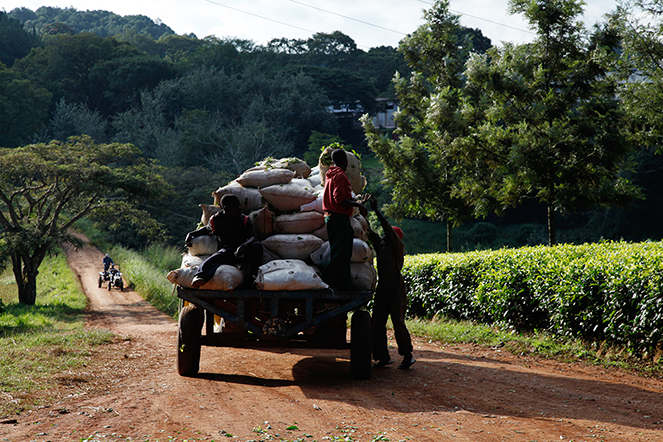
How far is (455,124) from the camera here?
45.2 feet

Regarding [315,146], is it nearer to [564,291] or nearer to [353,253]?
[564,291]

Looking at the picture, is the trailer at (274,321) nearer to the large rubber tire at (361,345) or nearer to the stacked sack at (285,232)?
the large rubber tire at (361,345)

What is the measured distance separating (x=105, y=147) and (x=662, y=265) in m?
21.6

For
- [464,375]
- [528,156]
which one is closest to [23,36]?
[528,156]

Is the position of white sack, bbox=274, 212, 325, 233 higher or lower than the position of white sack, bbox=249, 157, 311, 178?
lower

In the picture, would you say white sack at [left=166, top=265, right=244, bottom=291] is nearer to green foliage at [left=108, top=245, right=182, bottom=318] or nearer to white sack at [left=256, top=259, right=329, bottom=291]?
white sack at [left=256, top=259, right=329, bottom=291]

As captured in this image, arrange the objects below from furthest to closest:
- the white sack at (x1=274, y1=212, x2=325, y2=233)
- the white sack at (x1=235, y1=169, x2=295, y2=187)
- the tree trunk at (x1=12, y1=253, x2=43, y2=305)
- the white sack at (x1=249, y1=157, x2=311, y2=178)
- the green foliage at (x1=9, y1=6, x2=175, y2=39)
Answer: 1. the green foliage at (x1=9, y1=6, x2=175, y2=39)
2. the tree trunk at (x1=12, y1=253, x2=43, y2=305)
3. the white sack at (x1=249, y1=157, x2=311, y2=178)
4. the white sack at (x1=235, y1=169, x2=295, y2=187)
5. the white sack at (x1=274, y1=212, x2=325, y2=233)

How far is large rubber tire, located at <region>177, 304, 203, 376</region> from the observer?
6043 millimetres

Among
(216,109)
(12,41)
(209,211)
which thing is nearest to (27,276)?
(209,211)

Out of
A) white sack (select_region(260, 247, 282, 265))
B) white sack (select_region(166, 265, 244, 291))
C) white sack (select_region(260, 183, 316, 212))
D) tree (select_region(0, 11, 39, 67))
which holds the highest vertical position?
tree (select_region(0, 11, 39, 67))

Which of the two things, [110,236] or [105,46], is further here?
[105,46]

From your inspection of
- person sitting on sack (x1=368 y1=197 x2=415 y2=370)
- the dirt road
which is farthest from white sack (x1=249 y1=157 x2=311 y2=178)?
the dirt road

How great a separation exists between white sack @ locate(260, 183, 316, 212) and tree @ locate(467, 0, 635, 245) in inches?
250

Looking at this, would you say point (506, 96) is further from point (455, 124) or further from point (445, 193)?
point (445, 193)
